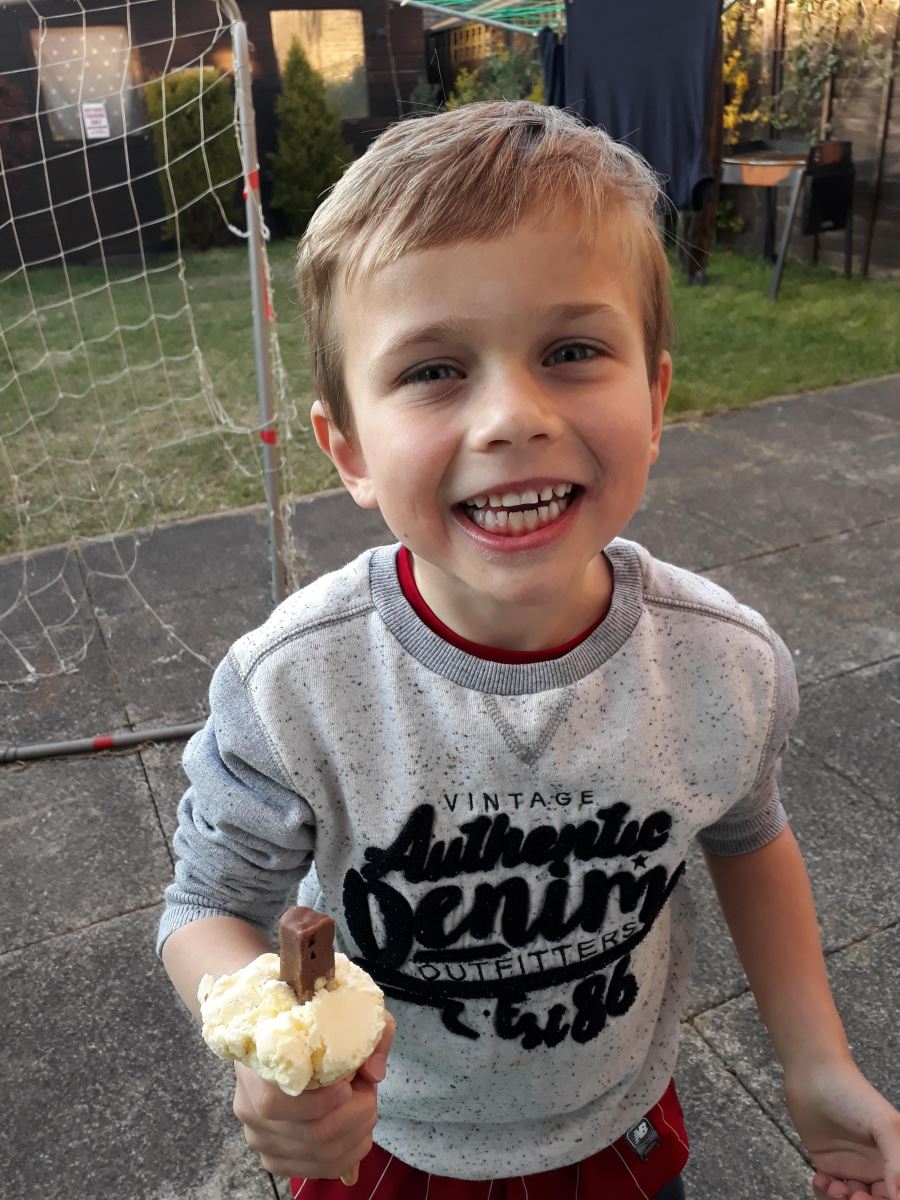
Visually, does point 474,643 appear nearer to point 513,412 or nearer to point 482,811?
point 482,811

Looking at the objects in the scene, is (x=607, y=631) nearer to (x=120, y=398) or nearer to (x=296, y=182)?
(x=120, y=398)

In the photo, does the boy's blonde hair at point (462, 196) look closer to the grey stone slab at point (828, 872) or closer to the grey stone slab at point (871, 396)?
the grey stone slab at point (828, 872)

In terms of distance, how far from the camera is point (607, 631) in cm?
113

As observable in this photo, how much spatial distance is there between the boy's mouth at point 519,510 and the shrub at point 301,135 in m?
9.11

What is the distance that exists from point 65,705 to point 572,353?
2.88m

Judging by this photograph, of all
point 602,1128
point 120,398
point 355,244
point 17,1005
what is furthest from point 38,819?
point 120,398

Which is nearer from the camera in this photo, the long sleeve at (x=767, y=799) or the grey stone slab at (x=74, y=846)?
the long sleeve at (x=767, y=799)

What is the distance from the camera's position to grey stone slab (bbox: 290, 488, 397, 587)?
174 inches

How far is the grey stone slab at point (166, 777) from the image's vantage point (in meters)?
2.83

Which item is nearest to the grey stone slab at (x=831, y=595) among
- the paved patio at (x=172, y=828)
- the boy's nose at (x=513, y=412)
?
the paved patio at (x=172, y=828)

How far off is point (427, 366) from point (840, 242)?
9.83m

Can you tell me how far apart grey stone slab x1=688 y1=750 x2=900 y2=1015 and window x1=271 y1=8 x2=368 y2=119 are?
8.27 m

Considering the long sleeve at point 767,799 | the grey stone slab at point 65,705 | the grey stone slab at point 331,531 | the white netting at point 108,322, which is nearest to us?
the long sleeve at point 767,799

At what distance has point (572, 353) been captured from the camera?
0.96 m
